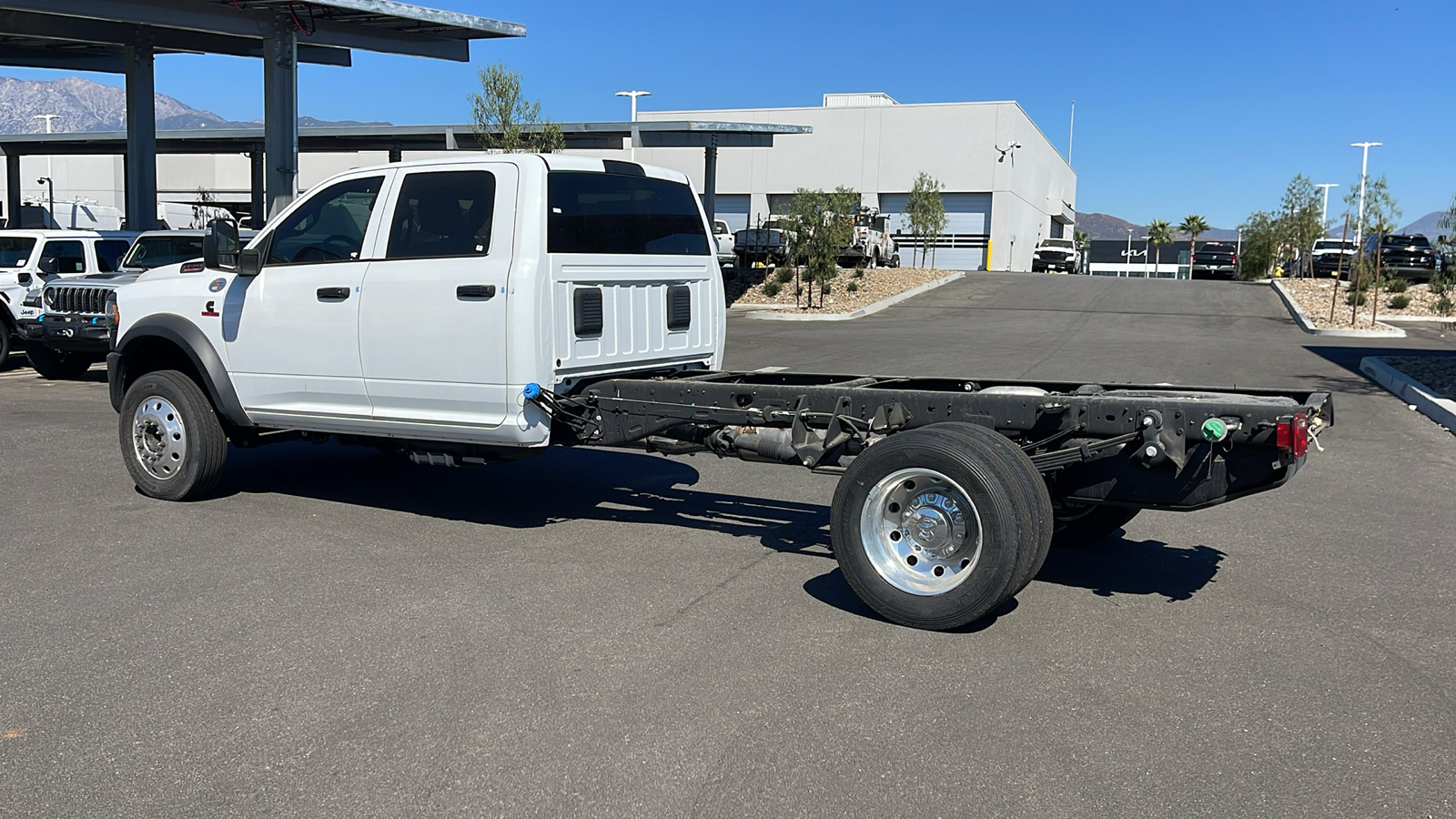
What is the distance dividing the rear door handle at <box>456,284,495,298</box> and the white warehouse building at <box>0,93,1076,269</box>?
56.7 meters

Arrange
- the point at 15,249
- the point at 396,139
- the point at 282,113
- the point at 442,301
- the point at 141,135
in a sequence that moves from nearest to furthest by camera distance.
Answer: the point at 442,301 < the point at 15,249 < the point at 282,113 < the point at 141,135 < the point at 396,139

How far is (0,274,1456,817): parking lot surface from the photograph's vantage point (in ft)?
12.6

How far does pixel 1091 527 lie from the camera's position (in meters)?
6.83

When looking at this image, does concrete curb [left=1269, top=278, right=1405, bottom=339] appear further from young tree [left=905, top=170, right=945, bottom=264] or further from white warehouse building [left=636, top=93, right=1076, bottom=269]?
white warehouse building [left=636, top=93, right=1076, bottom=269]

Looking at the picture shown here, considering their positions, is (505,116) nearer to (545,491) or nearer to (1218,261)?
(545,491)

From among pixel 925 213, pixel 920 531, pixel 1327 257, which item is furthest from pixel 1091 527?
pixel 925 213

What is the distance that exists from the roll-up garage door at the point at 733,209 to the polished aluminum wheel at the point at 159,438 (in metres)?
62.8

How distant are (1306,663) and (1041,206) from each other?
78.4 metres

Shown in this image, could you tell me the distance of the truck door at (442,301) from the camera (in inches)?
262

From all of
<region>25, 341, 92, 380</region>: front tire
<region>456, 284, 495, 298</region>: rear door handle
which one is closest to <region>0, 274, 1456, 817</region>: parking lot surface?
<region>456, 284, 495, 298</region>: rear door handle

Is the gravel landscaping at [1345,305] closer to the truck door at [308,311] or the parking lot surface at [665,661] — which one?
the parking lot surface at [665,661]

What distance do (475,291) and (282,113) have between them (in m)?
18.7

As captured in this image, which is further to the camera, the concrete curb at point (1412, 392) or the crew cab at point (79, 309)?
the crew cab at point (79, 309)

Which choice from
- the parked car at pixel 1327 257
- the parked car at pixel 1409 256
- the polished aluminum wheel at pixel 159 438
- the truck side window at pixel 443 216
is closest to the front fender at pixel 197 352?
the polished aluminum wheel at pixel 159 438
